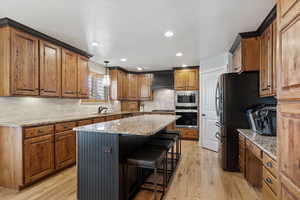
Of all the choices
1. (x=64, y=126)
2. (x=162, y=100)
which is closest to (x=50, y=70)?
(x=64, y=126)

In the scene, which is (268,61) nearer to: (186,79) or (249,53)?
(249,53)

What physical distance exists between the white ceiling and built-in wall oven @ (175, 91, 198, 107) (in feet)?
6.68

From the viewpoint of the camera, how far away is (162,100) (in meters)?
6.34

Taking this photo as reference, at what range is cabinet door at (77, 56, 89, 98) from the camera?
3.67 m

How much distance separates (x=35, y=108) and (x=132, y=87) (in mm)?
Answer: 3466

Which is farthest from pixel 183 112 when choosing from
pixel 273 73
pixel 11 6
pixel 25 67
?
pixel 11 6

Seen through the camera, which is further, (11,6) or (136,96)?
(136,96)

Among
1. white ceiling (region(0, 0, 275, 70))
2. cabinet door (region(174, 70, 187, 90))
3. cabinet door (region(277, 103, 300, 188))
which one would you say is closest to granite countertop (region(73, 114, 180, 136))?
cabinet door (region(277, 103, 300, 188))

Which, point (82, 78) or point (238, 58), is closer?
point (238, 58)

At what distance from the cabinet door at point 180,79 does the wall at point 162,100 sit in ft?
2.74

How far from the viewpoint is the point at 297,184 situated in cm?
88

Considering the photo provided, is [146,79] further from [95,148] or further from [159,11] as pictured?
[95,148]

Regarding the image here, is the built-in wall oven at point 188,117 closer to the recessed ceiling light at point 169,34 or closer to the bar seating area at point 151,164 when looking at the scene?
the bar seating area at point 151,164

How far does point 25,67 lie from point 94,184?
2.09m
